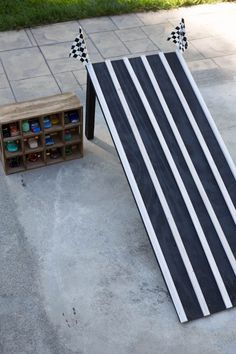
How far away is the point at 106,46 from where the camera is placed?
26.2 feet

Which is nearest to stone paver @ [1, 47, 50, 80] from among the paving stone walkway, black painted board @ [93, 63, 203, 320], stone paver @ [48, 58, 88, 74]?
the paving stone walkway

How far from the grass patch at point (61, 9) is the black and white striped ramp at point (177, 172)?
11.4 feet

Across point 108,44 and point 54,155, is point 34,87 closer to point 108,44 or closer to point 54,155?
point 54,155

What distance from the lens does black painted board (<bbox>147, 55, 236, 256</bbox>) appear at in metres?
4.86

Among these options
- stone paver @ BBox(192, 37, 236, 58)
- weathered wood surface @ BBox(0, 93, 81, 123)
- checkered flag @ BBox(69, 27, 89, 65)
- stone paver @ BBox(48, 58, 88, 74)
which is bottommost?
stone paver @ BBox(48, 58, 88, 74)

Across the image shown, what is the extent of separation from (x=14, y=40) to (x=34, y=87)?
4.80 ft

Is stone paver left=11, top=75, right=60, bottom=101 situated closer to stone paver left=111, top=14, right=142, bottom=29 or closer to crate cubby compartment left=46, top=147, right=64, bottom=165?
crate cubby compartment left=46, top=147, right=64, bottom=165

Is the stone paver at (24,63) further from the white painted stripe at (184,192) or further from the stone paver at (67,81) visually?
the white painted stripe at (184,192)

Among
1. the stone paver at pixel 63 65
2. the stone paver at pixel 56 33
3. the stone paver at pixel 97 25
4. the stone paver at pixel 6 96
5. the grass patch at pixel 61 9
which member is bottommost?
the stone paver at pixel 6 96

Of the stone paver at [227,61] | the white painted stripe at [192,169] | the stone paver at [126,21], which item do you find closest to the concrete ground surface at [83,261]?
the stone paver at [227,61]

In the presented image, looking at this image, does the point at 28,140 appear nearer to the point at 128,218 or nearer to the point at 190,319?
the point at 128,218

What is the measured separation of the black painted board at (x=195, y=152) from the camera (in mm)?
4863

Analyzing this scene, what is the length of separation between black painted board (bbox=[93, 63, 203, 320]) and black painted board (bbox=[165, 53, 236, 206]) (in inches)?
31.6

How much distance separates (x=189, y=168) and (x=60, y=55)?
3656 millimetres
